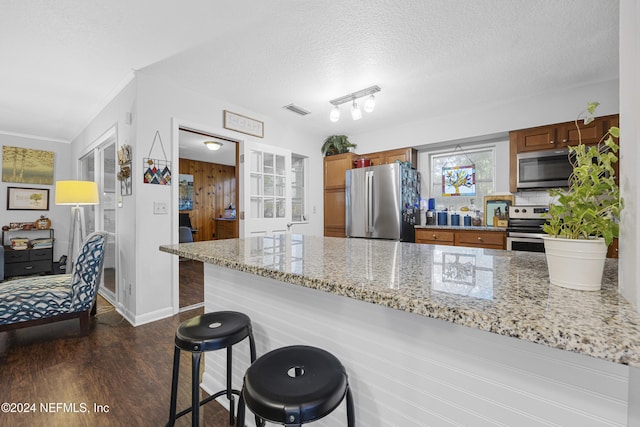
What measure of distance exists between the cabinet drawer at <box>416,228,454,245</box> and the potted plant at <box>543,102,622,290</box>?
294 centimetres

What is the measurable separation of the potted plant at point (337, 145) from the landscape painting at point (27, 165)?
491cm

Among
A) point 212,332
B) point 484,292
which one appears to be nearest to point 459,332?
point 484,292

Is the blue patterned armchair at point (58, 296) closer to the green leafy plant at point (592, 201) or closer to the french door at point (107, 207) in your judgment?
the french door at point (107, 207)

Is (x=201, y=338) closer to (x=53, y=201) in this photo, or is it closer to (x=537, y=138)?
(x=537, y=138)

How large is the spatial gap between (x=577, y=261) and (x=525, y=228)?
9.34 ft

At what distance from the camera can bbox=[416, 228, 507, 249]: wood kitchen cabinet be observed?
3.17 meters

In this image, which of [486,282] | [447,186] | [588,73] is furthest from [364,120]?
[486,282]

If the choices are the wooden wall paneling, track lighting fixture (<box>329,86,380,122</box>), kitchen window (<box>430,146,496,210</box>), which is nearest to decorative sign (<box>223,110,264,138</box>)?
track lighting fixture (<box>329,86,380,122</box>)

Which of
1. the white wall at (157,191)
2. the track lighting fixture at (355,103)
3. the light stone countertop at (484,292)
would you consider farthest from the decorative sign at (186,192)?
the light stone countertop at (484,292)

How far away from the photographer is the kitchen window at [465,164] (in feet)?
12.5

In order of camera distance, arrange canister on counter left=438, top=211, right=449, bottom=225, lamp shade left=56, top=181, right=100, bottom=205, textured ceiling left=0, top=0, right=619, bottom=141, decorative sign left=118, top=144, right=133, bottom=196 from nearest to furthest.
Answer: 1. textured ceiling left=0, top=0, right=619, bottom=141
2. decorative sign left=118, top=144, right=133, bottom=196
3. lamp shade left=56, top=181, right=100, bottom=205
4. canister on counter left=438, top=211, right=449, bottom=225

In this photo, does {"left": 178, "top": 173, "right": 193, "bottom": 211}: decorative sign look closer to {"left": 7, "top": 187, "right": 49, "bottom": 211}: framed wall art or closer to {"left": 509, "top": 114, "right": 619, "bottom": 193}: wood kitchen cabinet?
{"left": 7, "top": 187, "right": 49, "bottom": 211}: framed wall art

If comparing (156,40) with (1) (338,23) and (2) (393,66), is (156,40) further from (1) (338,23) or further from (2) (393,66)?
(2) (393,66)

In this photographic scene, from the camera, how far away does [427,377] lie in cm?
87
